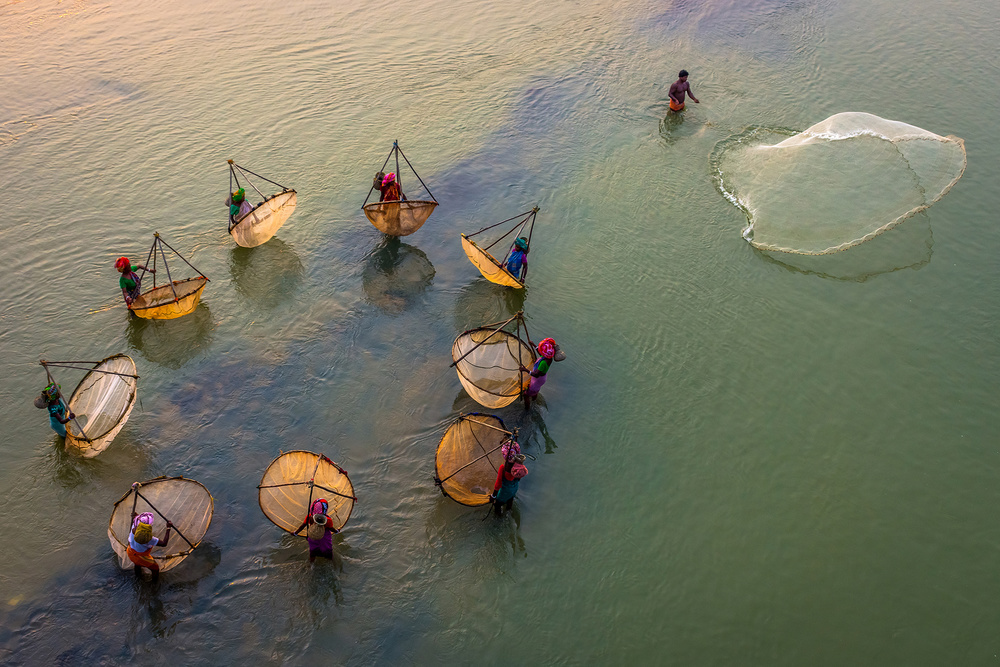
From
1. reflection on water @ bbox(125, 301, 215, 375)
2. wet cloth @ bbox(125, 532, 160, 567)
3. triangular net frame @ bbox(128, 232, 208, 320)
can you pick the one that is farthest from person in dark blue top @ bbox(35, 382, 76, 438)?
wet cloth @ bbox(125, 532, 160, 567)

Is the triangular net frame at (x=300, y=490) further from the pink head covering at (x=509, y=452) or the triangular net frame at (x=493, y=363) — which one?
the triangular net frame at (x=493, y=363)

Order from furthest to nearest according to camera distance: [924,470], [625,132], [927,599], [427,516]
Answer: [625,132]
[924,470]
[427,516]
[927,599]

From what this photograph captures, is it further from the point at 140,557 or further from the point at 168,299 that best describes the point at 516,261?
the point at 140,557

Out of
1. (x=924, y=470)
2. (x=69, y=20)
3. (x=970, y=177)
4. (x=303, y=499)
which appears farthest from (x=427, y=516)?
(x=69, y=20)

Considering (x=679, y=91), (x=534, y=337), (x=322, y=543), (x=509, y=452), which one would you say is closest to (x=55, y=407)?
(x=322, y=543)

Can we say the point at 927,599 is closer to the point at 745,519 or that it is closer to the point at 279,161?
the point at 745,519

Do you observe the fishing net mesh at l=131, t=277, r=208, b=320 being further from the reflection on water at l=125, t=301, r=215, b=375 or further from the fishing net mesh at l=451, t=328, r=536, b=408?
the fishing net mesh at l=451, t=328, r=536, b=408
